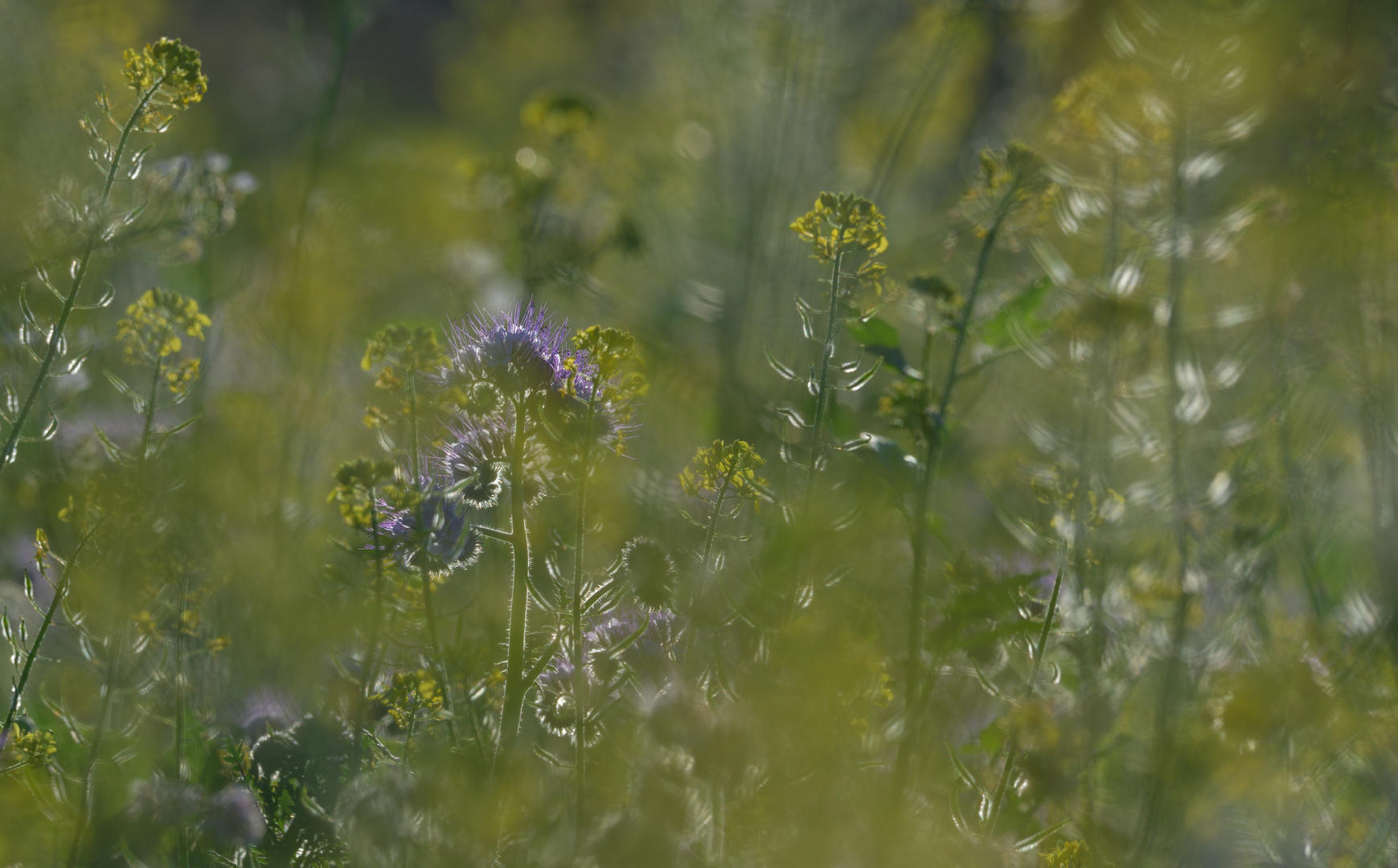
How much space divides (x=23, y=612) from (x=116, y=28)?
6.34ft

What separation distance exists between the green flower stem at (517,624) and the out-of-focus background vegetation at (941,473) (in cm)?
7

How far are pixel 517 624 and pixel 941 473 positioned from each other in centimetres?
72

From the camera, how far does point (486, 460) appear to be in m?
1.49

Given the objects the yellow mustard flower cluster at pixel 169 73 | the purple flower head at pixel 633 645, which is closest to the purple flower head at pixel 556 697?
the purple flower head at pixel 633 645

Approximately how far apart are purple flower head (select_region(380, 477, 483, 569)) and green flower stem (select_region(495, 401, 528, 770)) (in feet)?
0.22

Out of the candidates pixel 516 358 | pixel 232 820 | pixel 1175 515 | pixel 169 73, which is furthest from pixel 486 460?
pixel 1175 515

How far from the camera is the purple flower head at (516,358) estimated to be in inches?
54.7

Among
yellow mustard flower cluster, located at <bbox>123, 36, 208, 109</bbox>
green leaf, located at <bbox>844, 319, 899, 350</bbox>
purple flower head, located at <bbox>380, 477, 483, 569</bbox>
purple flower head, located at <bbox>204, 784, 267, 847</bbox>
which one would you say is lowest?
purple flower head, located at <bbox>204, 784, 267, 847</bbox>

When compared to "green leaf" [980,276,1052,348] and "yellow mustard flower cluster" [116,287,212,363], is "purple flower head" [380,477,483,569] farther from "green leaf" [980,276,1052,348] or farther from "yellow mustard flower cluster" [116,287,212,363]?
"green leaf" [980,276,1052,348]

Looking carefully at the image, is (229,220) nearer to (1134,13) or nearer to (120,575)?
(120,575)

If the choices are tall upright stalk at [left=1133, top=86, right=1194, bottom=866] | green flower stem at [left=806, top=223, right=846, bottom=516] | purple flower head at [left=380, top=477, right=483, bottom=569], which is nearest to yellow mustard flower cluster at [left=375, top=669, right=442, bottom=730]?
purple flower head at [left=380, top=477, right=483, bottom=569]

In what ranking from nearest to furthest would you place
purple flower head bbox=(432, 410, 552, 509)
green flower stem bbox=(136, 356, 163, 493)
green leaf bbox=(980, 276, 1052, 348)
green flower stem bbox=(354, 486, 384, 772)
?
green flower stem bbox=(354, 486, 384, 772), green flower stem bbox=(136, 356, 163, 493), purple flower head bbox=(432, 410, 552, 509), green leaf bbox=(980, 276, 1052, 348)

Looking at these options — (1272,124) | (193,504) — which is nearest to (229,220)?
(193,504)

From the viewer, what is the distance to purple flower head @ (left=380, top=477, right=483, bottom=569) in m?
1.31
